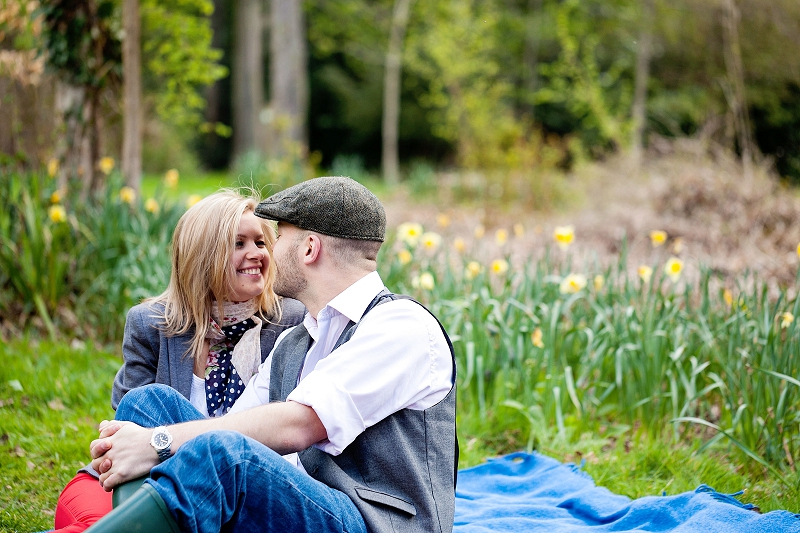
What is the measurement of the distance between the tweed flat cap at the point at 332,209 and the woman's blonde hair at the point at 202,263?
0.46 metres

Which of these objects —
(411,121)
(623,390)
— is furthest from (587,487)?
(411,121)

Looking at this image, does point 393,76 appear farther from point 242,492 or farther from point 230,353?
point 242,492

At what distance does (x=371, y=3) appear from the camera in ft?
69.4

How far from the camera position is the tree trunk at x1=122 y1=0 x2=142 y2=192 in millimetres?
5152

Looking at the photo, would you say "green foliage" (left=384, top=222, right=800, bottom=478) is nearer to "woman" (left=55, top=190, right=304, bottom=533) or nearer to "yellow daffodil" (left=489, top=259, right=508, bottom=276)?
"yellow daffodil" (left=489, top=259, right=508, bottom=276)

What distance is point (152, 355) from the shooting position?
2.48 meters

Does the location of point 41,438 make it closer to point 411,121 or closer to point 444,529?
point 444,529

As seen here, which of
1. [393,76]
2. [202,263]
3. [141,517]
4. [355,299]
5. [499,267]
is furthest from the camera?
[393,76]

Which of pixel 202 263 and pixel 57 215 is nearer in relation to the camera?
pixel 202 263

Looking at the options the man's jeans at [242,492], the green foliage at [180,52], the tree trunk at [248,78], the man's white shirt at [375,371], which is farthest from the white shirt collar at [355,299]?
the tree trunk at [248,78]

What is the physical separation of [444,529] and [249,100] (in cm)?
1997

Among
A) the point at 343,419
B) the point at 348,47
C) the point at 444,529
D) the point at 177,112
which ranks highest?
the point at 348,47

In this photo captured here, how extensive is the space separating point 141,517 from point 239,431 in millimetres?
308

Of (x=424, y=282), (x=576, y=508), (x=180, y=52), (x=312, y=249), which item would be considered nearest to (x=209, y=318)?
(x=312, y=249)
